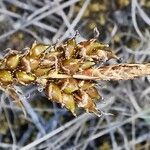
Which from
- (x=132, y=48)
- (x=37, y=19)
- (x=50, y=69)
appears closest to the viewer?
(x=50, y=69)

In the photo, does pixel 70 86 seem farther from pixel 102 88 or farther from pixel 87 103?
pixel 102 88

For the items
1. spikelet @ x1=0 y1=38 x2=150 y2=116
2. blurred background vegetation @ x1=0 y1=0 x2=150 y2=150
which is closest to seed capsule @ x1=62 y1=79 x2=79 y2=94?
spikelet @ x1=0 y1=38 x2=150 y2=116

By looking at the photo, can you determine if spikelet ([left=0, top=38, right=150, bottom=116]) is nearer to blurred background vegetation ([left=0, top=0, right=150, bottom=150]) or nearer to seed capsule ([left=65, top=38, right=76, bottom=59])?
seed capsule ([left=65, top=38, right=76, bottom=59])

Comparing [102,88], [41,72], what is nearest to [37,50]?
[41,72]

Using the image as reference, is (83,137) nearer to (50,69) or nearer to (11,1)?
(11,1)

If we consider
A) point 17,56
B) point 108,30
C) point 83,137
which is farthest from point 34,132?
point 17,56

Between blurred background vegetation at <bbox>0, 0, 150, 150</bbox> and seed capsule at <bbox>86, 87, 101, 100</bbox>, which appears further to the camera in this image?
blurred background vegetation at <bbox>0, 0, 150, 150</bbox>
